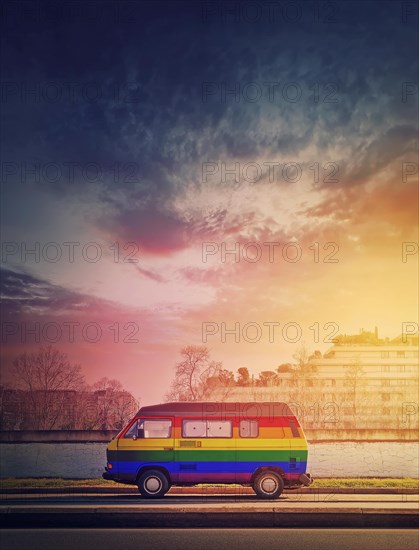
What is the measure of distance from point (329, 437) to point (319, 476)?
114 cm

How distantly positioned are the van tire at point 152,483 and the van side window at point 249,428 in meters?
1.92

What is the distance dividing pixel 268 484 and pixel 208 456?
1.38 m

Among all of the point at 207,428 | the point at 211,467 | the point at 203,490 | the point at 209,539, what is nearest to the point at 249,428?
the point at 207,428

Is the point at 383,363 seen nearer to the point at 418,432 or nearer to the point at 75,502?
the point at 418,432

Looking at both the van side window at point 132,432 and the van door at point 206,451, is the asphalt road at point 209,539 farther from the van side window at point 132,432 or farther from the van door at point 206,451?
the van side window at point 132,432

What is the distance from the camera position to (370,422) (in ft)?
71.1

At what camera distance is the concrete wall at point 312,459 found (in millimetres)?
17328

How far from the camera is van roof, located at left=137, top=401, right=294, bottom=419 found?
46.5ft

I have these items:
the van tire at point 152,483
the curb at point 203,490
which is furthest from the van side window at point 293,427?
the van tire at point 152,483

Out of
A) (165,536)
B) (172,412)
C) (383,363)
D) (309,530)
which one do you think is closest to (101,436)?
(172,412)

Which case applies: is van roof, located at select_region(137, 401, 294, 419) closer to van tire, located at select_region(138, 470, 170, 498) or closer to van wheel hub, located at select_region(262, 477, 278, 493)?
van tire, located at select_region(138, 470, 170, 498)

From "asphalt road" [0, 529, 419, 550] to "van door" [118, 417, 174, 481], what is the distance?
5.04ft

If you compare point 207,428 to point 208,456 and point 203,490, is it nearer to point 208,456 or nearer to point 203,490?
point 208,456

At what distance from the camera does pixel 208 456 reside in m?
13.9
